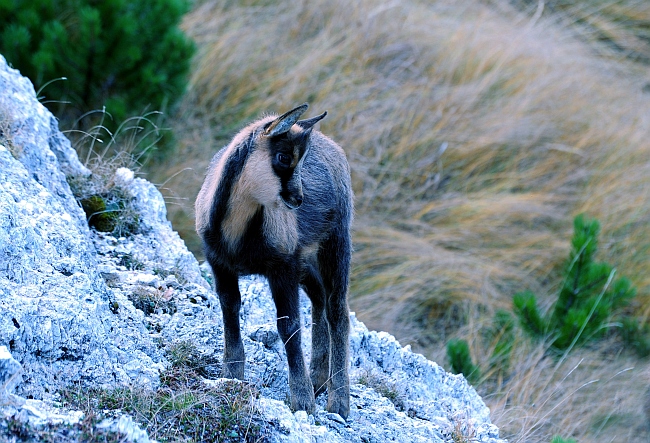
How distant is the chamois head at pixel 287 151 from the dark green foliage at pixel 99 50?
13.6 ft

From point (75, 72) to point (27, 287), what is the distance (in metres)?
4.67

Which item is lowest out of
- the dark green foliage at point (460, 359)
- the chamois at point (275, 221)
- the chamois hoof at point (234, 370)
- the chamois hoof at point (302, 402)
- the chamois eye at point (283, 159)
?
the dark green foliage at point (460, 359)

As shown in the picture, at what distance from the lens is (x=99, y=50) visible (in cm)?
816

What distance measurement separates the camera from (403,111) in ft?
33.5

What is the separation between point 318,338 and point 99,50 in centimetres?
440

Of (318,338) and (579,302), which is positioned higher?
(318,338)

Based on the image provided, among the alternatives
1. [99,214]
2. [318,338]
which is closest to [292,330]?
[318,338]

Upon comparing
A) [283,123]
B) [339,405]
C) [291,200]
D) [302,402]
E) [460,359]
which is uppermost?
[283,123]

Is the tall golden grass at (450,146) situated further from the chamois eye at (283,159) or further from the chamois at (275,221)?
the chamois eye at (283,159)

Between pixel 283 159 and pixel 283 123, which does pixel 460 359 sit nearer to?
pixel 283 159

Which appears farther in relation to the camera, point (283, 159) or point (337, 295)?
point (337, 295)

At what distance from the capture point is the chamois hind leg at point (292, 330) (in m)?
4.41

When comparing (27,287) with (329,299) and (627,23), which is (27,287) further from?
(627,23)

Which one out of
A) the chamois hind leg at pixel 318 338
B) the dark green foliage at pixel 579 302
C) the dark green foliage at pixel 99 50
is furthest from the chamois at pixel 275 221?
A: the dark green foliage at pixel 99 50
